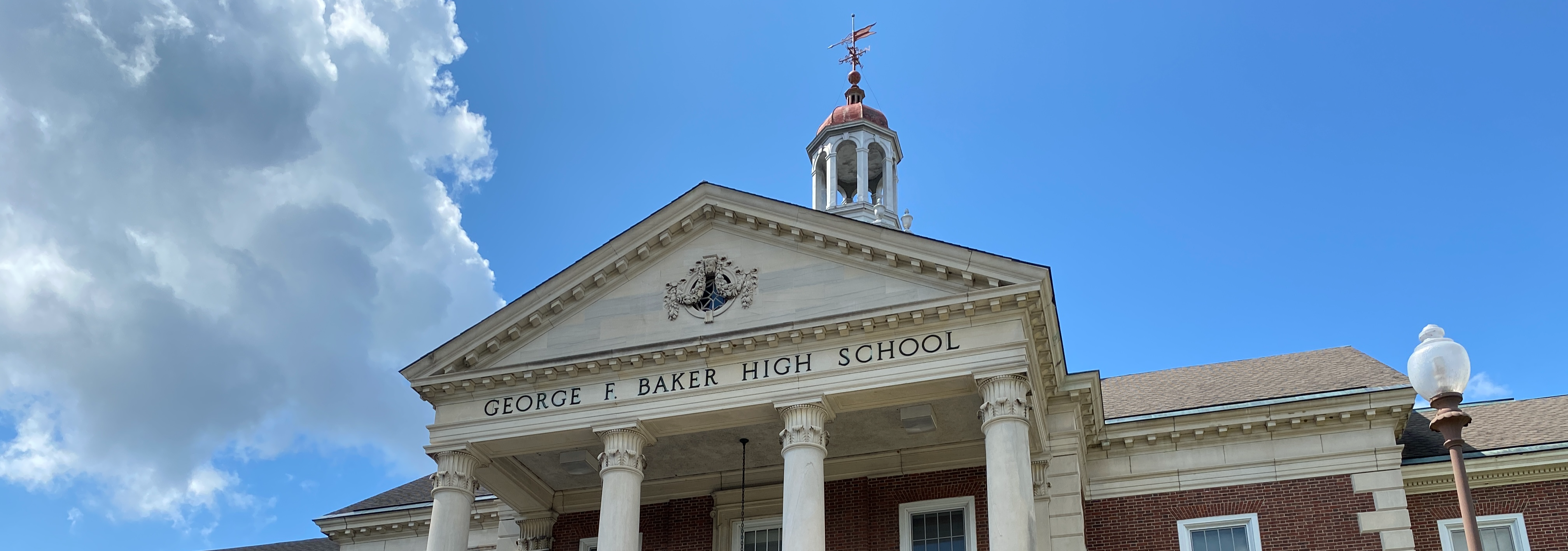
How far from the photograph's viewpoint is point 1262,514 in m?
24.0

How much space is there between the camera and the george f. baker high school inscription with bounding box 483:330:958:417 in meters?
22.1

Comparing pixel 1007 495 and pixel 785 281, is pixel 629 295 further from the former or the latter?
pixel 1007 495

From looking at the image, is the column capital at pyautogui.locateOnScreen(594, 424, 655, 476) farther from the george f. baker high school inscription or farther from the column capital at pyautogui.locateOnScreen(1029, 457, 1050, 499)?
the column capital at pyautogui.locateOnScreen(1029, 457, 1050, 499)

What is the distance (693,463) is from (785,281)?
4965 mm

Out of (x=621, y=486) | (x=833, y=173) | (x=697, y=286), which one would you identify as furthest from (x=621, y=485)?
(x=833, y=173)

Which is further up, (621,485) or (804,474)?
(621,485)

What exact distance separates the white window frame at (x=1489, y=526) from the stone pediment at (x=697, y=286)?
32.6 feet

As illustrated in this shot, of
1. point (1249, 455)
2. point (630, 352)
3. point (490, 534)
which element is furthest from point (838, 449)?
point (490, 534)

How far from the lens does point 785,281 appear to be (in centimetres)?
2356

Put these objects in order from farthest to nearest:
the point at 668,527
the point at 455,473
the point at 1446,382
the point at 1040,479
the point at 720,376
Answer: the point at 668,527 < the point at 455,473 < the point at 1040,479 < the point at 720,376 < the point at 1446,382

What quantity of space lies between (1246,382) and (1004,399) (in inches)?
367

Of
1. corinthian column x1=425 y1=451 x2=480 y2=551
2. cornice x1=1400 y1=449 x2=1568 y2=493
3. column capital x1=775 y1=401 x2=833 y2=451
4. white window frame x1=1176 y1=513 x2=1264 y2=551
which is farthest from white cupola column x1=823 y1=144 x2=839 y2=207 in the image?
cornice x1=1400 y1=449 x2=1568 y2=493

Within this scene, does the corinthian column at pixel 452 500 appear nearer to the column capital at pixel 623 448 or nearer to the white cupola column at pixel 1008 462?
the column capital at pixel 623 448

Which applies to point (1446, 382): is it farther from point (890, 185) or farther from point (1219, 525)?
point (890, 185)
